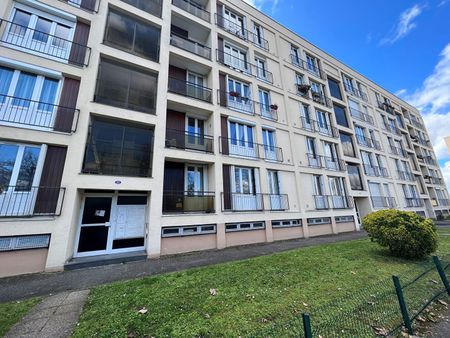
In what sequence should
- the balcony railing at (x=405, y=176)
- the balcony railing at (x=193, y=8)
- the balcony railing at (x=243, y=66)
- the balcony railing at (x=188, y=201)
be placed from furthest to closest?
the balcony railing at (x=405, y=176) < the balcony railing at (x=243, y=66) < the balcony railing at (x=193, y=8) < the balcony railing at (x=188, y=201)

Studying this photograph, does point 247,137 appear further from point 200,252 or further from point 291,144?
point 200,252

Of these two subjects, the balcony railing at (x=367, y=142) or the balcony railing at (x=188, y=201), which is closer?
the balcony railing at (x=188, y=201)

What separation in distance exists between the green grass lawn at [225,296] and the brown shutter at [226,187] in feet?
12.9

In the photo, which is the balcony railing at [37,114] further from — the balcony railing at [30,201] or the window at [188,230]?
the window at [188,230]

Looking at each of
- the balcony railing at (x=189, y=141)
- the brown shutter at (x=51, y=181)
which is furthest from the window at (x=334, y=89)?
the brown shutter at (x=51, y=181)

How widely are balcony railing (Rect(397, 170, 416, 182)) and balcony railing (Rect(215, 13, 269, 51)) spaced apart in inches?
850

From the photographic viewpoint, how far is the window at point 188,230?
29.3ft

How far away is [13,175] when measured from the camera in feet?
22.7

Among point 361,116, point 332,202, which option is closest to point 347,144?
point 361,116

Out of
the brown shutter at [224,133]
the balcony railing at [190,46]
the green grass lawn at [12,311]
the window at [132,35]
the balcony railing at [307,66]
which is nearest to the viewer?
the green grass lawn at [12,311]

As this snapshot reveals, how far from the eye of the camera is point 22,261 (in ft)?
21.0

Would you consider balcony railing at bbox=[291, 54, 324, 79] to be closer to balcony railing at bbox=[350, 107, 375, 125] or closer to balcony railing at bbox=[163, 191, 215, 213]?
balcony railing at bbox=[350, 107, 375, 125]

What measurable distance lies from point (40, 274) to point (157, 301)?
16.5 feet

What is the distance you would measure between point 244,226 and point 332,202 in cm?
847
